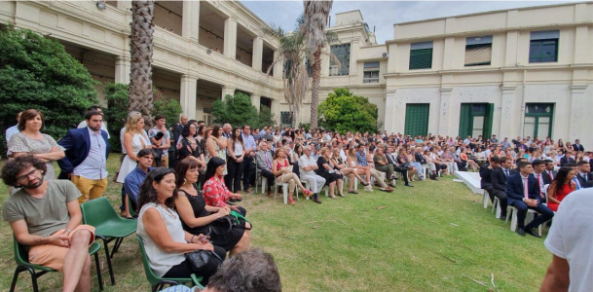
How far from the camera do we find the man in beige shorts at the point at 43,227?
2.10 m

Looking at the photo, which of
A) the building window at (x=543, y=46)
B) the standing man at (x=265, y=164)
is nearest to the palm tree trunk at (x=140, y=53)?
the standing man at (x=265, y=164)

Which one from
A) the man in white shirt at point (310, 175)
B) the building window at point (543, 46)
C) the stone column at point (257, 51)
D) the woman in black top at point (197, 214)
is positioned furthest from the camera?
the stone column at point (257, 51)

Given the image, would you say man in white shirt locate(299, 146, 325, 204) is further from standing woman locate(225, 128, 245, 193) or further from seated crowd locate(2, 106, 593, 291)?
standing woman locate(225, 128, 245, 193)

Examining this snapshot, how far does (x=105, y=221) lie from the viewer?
3.09 m

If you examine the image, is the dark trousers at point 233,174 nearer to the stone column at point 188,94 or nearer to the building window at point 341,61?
the stone column at point 188,94

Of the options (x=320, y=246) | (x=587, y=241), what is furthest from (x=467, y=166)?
(x=587, y=241)

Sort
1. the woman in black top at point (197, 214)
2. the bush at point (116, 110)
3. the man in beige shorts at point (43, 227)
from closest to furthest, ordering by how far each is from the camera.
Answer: the man in beige shorts at point (43, 227) < the woman in black top at point (197, 214) < the bush at point (116, 110)

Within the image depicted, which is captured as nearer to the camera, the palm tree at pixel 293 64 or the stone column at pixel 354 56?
the palm tree at pixel 293 64

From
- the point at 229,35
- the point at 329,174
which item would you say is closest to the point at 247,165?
the point at 329,174

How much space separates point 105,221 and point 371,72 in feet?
77.6

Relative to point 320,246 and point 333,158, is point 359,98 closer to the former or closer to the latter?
point 333,158

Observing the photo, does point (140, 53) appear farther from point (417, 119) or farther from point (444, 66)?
point (444, 66)

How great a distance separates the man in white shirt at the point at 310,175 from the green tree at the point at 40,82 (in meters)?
7.46

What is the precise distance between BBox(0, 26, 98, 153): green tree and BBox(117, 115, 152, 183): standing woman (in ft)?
18.6
